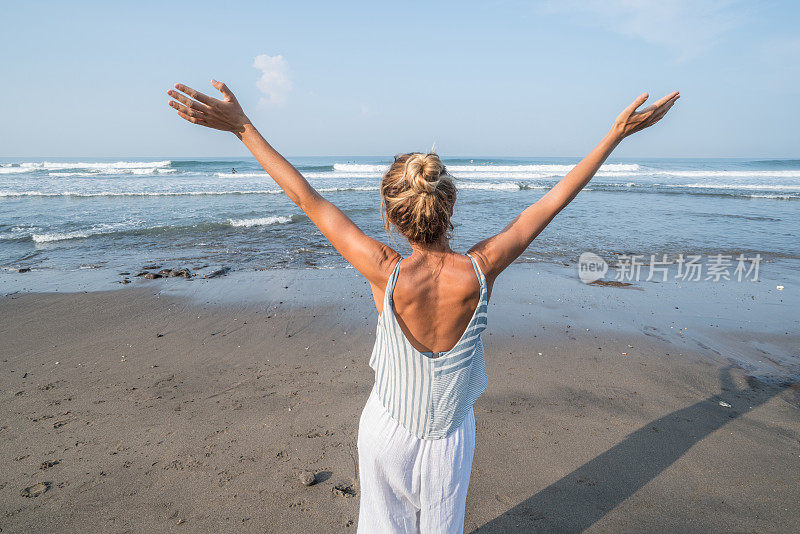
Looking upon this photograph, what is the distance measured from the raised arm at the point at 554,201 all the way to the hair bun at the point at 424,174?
32cm

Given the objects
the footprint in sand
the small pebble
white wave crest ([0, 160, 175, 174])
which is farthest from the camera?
white wave crest ([0, 160, 175, 174])

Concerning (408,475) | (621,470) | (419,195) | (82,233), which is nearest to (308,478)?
(408,475)

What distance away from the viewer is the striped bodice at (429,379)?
5.01ft

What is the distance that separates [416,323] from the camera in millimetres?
1512

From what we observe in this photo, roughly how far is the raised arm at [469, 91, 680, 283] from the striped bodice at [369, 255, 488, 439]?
0.33 feet

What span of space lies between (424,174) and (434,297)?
0.42 meters

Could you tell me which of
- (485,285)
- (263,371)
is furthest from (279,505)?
(485,285)

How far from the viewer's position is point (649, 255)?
9.93 metres

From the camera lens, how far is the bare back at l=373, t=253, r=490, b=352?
57.9 inches

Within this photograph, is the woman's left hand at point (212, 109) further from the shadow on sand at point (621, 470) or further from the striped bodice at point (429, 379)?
the shadow on sand at point (621, 470)

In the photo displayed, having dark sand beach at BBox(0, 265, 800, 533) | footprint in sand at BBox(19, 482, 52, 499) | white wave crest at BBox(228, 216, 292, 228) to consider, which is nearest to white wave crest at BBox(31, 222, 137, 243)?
white wave crest at BBox(228, 216, 292, 228)

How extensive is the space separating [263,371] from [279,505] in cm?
186

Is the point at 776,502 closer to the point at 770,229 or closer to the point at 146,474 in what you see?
the point at 146,474

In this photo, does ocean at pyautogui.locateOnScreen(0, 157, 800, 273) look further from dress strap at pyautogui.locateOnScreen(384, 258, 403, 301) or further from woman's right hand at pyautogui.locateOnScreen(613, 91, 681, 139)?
dress strap at pyautogui.locateOnScreen(384, 258, 403, 301)
